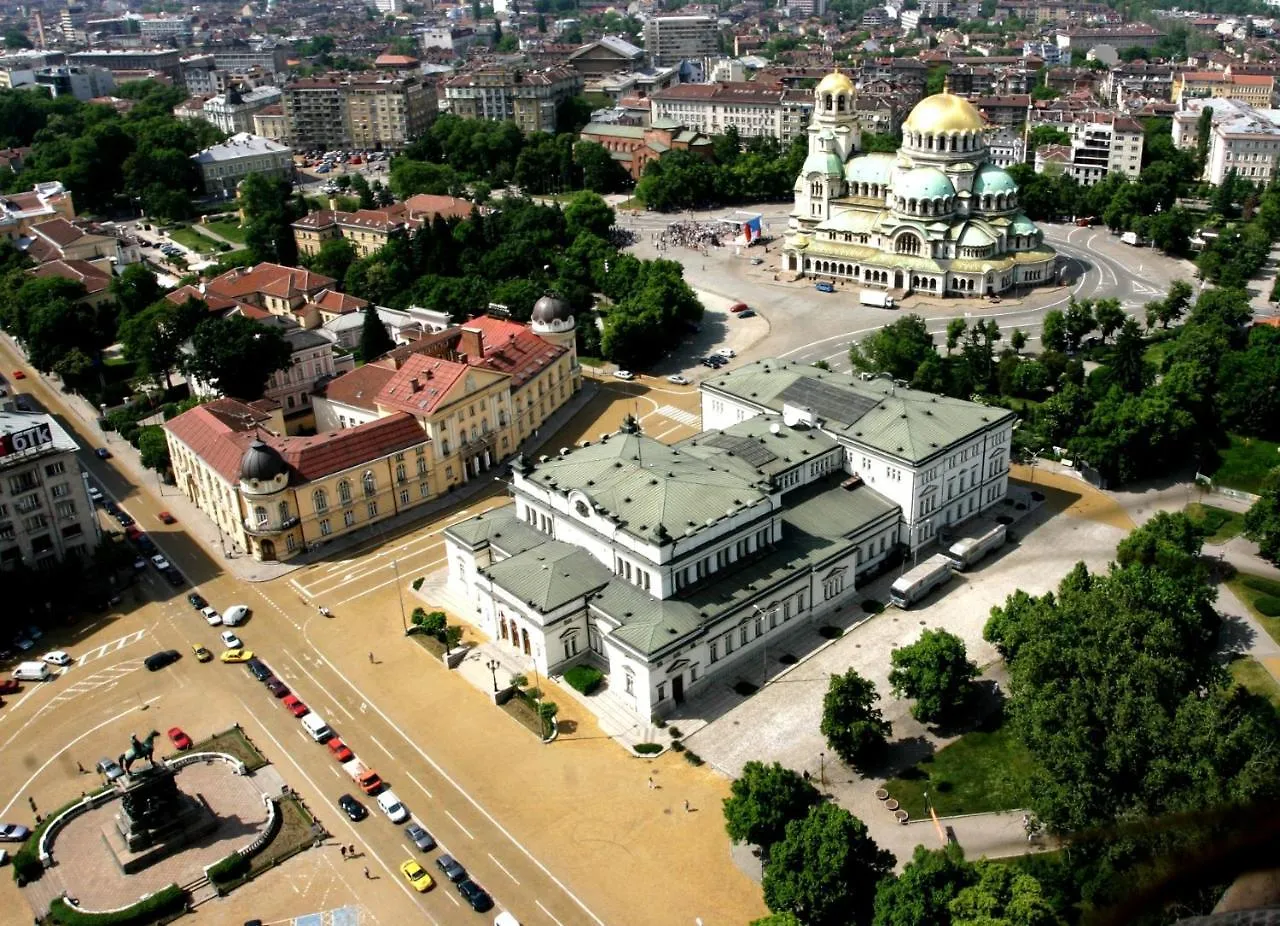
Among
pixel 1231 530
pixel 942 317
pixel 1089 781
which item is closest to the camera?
pixel 1089 781

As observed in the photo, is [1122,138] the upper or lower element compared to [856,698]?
upper

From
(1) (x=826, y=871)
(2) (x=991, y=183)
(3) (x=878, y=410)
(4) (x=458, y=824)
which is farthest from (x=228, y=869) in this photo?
(2) (x=991, y=183)

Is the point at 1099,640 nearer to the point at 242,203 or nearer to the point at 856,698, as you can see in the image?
the point at 856,698

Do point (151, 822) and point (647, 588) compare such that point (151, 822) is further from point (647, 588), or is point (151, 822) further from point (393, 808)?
point (647, 588)

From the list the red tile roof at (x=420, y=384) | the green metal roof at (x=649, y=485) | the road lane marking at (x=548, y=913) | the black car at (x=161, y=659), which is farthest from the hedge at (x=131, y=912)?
the red tile roof at (x=420, y=384)

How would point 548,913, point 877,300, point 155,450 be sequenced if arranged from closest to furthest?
point 548,913 < point 155,450 < point 877,300

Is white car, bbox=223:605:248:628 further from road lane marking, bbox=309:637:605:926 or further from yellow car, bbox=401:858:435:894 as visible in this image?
yellow car, bbox=401:858:435:894

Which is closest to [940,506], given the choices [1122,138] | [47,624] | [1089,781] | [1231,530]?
[1231,530]

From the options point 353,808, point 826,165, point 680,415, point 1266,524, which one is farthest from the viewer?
point 826,165
